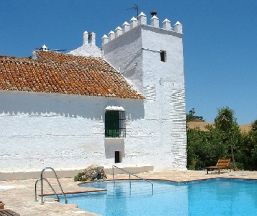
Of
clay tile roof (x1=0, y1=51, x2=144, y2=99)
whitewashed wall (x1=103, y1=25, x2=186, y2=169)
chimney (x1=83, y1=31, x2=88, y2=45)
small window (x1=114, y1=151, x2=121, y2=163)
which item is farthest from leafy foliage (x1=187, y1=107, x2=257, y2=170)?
chimney (x1=83, y1=31, x2=88, y2=45)

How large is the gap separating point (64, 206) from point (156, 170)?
12330 millimetres

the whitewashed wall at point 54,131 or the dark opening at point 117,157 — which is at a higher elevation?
the whitewashed wall at point 54,131

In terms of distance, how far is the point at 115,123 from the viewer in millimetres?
20734

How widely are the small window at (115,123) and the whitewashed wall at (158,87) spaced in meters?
0.82

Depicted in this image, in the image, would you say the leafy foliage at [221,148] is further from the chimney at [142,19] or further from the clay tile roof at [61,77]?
the chimney at [142,19]

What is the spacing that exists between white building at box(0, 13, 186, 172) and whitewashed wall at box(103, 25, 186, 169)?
54 mm

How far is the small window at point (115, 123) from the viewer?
20.5 metres

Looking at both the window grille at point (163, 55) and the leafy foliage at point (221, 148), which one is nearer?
the window grille at point (163, 55)

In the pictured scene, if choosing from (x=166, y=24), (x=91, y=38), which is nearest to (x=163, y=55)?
(x=166, y=24)

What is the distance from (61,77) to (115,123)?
3.55 metres

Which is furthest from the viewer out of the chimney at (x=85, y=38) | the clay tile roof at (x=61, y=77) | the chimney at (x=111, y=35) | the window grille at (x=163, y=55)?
the chimney at (x=85, y=38)

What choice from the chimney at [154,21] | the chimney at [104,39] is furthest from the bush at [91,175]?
the chimney at [104,39]

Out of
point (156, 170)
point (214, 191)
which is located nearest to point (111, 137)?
point (156, 170)

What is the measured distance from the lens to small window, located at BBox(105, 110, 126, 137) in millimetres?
20453
